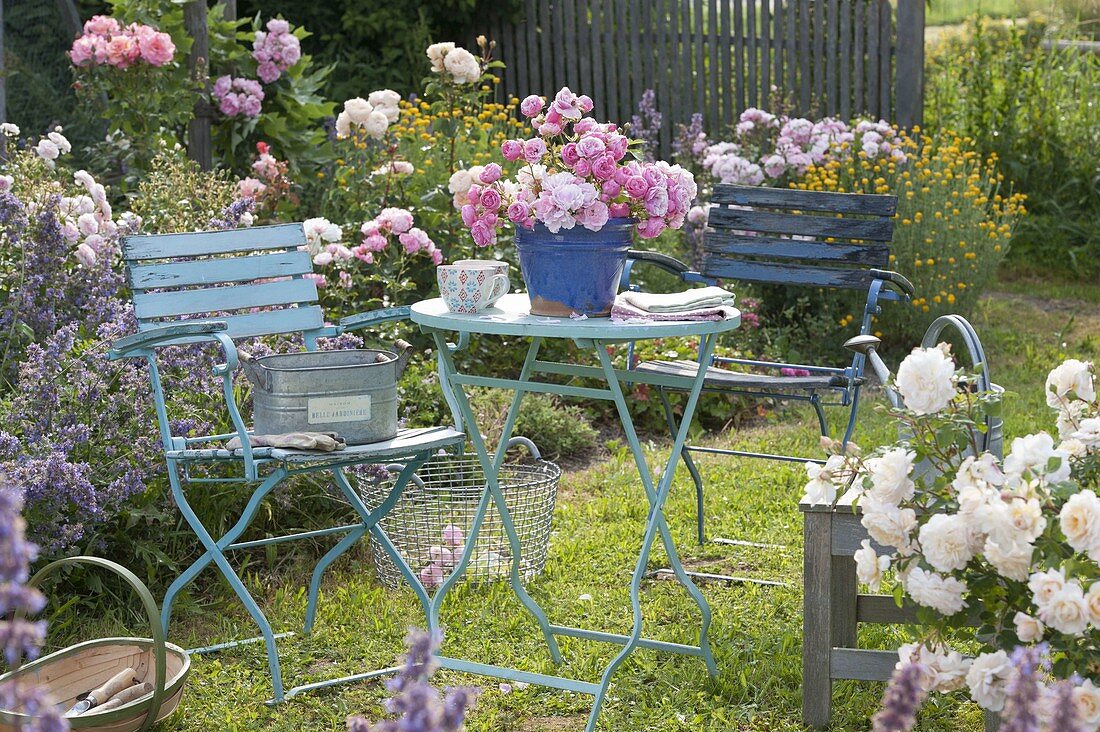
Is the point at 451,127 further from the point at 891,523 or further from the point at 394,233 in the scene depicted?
the point at 891,523

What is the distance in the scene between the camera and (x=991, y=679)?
7.02 feet

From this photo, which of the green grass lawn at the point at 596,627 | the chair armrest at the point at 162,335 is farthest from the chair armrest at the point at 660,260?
the chair armrest at the point at 162,335

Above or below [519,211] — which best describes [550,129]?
above

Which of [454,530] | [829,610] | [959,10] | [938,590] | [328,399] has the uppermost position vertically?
[959,10]

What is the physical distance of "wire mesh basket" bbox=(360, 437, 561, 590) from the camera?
3.94 m

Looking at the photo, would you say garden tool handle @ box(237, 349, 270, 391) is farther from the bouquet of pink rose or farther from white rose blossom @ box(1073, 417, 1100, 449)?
white rose blossom @ box(1073, 417, 1100, 449)

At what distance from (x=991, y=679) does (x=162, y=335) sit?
2.00m

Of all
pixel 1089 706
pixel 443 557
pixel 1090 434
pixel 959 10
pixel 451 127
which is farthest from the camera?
pixel 959 10

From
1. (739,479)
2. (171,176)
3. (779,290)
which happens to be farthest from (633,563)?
(779,290)

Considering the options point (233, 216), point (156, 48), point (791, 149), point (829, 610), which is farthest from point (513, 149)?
point (791, 149)

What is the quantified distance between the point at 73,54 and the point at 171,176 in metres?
1.12

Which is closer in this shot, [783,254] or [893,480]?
[893,480]

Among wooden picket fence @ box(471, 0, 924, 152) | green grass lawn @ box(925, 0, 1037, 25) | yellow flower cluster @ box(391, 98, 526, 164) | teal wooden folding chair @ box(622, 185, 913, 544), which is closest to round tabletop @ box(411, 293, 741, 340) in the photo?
teal wooden folding chair @ box(622, 185, 913, 544)

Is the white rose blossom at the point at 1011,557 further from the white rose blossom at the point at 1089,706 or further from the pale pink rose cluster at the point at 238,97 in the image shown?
the pale pink rose cluster at the point at 238,97
